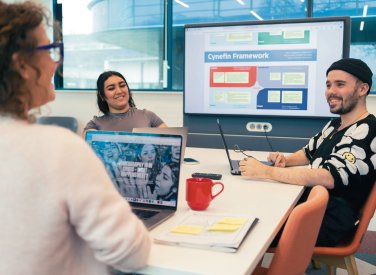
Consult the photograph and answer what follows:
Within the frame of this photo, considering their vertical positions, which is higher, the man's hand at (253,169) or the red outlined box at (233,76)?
the red outlined box at (233,76)

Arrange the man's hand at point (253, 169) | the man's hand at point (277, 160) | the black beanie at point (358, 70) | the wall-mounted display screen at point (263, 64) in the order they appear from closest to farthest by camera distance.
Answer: the man's hand at point (253, 169), the black beanie at point (358, 70), the man's hand at point (277, 160), the wall-mounted display screen at point (263, 64)

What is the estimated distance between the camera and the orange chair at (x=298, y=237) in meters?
1.22

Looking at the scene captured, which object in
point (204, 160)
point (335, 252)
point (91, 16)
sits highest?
point (91, 16)

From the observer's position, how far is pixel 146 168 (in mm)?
1365

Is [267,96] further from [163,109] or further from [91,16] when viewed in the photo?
[91,16]

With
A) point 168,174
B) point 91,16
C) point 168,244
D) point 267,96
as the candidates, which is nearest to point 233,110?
point 267,96

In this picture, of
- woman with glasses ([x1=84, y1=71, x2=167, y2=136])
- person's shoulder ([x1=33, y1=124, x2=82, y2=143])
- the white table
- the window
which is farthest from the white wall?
person's shoulder ([x1=33, y1=124, x2=82, y2=143])

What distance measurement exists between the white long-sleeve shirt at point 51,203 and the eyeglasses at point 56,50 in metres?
0.15

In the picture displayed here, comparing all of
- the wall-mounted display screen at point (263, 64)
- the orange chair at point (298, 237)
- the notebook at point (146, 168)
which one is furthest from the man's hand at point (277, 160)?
the notebook at point (146, 168)

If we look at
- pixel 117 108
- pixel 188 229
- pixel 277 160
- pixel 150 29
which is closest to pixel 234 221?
pixel 188 229

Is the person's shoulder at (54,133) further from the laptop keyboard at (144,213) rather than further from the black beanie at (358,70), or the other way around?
the black beanie at (358,70)

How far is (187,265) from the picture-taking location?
96 cm

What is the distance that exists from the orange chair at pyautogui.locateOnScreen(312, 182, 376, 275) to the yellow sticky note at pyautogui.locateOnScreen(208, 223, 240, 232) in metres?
0.75

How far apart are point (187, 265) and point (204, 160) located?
5.11 ft
